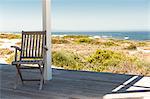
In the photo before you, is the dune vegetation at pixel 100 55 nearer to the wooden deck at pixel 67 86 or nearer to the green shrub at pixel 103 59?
the green shrub at pixel 103 59

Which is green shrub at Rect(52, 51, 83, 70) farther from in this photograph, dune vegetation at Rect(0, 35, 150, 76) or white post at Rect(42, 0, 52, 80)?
white post at Rect(42, 0, 52, 80)

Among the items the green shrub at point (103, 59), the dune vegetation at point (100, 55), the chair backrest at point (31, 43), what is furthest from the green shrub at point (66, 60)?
the chair backrest at point (31, 43)

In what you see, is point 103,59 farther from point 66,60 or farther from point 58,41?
point 58,41

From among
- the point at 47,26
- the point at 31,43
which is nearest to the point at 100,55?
the point at 47,26

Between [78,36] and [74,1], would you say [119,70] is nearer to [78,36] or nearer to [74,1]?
[78,36]

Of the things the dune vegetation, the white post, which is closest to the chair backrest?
the white post

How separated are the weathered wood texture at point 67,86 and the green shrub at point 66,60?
227 cm

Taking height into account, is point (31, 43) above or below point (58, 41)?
above

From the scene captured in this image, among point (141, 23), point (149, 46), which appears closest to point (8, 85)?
point (149, 46)

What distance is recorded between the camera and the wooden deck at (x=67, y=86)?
13.3ft

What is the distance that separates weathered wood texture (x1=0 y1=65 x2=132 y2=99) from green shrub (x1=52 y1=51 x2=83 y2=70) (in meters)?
2.27

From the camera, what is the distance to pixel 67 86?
459cm

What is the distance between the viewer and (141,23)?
1186cm

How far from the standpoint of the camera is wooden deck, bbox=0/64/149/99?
4.06m
